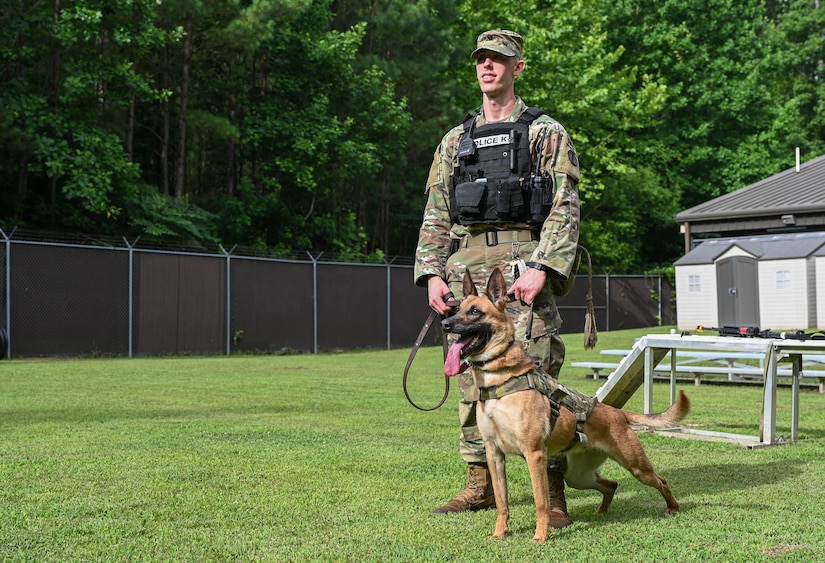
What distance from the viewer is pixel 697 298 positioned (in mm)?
28781

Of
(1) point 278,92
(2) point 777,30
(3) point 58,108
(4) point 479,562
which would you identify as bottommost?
(4) point 479,562

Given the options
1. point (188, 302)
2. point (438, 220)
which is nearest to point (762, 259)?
point (188, 302)

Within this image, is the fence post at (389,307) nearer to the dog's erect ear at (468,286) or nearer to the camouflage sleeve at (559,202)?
the camouflage sleeve at (559,202)

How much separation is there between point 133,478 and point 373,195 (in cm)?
2900

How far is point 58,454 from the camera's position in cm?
642

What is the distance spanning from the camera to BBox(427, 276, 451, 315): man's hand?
4789mm

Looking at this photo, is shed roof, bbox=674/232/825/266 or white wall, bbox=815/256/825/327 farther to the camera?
shed roof, bbox=674/232/825/266

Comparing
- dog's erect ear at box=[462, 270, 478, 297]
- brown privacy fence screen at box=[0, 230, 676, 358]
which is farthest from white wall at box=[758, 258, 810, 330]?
dog's erect ear at box=[462, 270, 478, 297]

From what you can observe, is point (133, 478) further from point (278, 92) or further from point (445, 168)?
point (278, 92)

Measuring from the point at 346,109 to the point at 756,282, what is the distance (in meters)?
Answer: 13.9

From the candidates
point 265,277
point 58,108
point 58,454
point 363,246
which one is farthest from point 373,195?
point 58,454

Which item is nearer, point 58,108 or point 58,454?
point 58,454

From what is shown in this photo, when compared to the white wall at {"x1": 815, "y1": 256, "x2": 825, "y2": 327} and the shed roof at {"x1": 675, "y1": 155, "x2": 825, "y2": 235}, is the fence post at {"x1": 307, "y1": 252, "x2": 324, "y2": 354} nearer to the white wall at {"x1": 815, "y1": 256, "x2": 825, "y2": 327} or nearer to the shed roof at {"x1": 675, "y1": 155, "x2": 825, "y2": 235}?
the shed roof at {"x1": 675, "y1": 155, "x2": 825, "y2": 235}

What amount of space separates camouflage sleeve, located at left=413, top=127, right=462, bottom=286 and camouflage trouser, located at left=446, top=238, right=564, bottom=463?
3.8 inches
